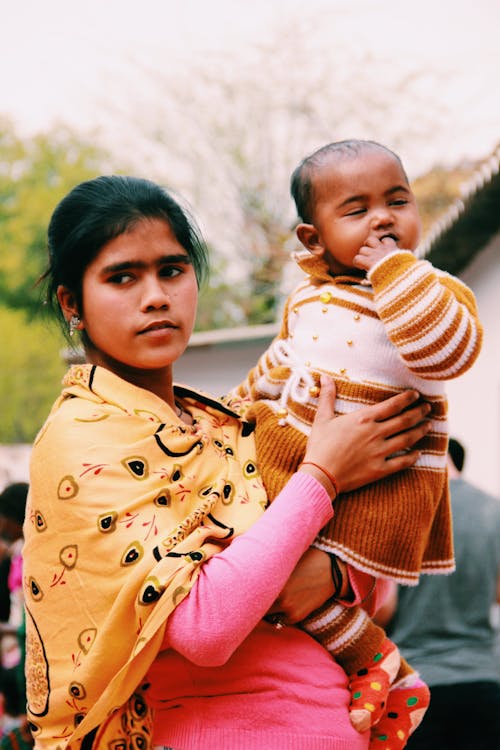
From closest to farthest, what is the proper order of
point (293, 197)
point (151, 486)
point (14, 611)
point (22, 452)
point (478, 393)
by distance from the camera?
point (151, 486) → point (293, 197) → point (14, 611) → point (478, 393) → point (22, 452)

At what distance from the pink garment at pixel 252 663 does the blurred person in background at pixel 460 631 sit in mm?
2194

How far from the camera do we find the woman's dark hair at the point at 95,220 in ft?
6.41

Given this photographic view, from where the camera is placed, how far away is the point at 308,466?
1.91 m

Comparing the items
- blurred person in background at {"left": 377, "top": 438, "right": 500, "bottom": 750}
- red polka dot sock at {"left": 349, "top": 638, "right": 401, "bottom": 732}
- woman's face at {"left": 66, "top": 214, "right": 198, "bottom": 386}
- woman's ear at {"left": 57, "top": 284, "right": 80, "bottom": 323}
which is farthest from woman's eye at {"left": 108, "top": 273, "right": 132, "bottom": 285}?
blurred person in background at {"left": 377, "top": 438, "right": 500, "bottom": 750}

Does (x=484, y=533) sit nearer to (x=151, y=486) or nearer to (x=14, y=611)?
(x=151, y=486)

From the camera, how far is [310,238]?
87.2 inches

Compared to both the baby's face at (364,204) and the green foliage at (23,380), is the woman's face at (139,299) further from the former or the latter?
the green foliage at (23,380)

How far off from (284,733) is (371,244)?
1.09 m

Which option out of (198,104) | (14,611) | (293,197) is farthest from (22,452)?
(293,197)

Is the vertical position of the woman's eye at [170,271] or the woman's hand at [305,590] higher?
the woman's eye at [170,271]

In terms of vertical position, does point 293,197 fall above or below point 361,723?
above

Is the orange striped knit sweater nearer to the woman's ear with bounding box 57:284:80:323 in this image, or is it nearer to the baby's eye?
the baby's eye

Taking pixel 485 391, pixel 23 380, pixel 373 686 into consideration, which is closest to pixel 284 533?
pixel 373 686

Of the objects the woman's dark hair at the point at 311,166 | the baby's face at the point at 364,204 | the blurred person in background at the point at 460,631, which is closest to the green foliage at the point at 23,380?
the blurred person in background at the point at 460,631
